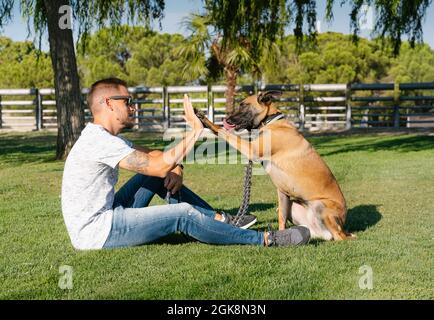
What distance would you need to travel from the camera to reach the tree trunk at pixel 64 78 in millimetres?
12386

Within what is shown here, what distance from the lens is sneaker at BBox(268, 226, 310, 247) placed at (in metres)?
5.16

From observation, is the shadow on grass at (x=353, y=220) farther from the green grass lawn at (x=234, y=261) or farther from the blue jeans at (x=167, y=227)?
the blue jeans at (x=167, y=227)

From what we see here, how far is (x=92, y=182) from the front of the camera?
4723 mm

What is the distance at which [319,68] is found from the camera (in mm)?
35312

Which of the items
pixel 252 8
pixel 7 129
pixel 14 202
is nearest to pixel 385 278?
pixel 14 202

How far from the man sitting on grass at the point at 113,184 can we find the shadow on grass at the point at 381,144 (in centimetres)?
938

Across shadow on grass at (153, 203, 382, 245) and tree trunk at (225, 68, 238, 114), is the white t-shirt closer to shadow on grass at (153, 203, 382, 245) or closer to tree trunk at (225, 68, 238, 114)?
shadow on grass at (153, 203, 382, 245)

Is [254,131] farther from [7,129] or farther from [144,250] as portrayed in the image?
[7,129]

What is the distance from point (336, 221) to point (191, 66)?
16.3m

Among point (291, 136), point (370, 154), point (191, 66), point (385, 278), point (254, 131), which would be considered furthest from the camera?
point (191, 66)

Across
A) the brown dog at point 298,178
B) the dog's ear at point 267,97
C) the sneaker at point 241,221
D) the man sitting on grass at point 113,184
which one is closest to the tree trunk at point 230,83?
the dog's ear at point 267,97

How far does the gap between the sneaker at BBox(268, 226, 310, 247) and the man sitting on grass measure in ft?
0.94

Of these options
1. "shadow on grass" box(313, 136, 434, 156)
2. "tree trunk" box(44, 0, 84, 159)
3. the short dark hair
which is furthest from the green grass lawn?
"shadow on grass" box(313, 136, 434, 156)

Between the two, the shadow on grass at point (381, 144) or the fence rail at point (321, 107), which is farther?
the fence rail at point (321, 107)
